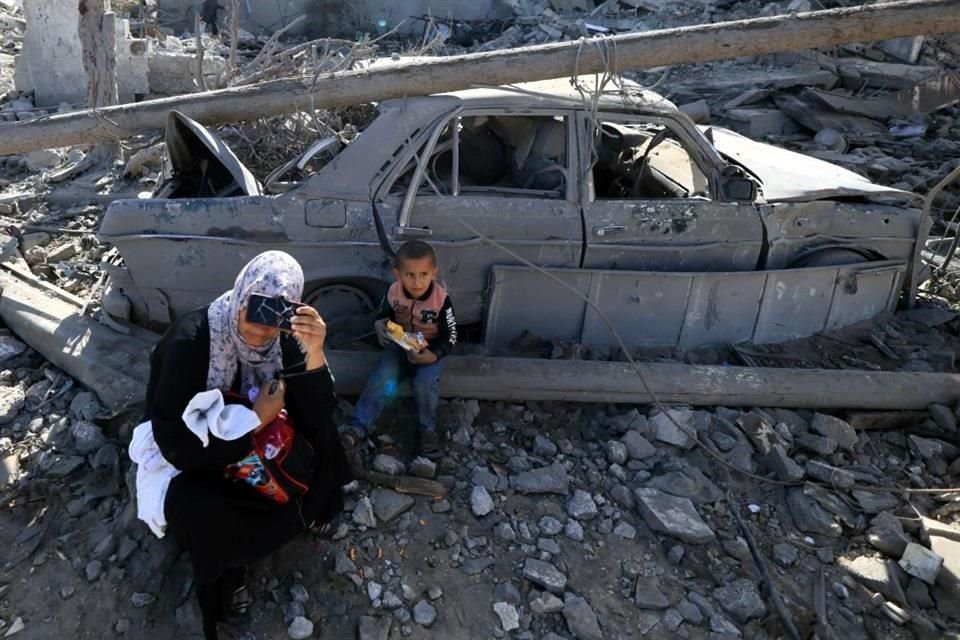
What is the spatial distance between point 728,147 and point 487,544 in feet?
11.9

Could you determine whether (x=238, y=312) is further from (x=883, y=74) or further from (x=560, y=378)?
(x=883, y=74)

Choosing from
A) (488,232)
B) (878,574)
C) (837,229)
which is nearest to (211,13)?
(488,232)

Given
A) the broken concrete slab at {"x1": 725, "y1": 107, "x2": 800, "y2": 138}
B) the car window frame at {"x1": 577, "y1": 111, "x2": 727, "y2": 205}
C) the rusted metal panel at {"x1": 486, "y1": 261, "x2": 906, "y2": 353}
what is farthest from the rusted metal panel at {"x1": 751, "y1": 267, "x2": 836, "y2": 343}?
the broken concrete slab at {"x1": 725, "y1": 107, "x2": 800, "y2": 138}

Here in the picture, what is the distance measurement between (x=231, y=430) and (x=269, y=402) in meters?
0.21

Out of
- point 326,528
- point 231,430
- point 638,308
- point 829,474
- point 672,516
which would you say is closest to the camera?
point 231,430

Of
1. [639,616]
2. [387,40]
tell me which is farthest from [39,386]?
[387,40]

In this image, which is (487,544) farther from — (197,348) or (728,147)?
(728,147)

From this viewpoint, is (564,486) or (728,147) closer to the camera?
(564,486)

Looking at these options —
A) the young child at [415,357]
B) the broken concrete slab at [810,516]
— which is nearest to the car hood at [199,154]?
the young child at [415,357]

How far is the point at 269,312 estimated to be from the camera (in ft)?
8.45

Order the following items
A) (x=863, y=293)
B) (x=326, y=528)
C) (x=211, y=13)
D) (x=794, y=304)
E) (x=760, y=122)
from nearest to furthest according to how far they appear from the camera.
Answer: (x=326, y=528)
(x=794, y=304)
(x=863, y=293)
(x=760, y=122)
(x=211, y=13)

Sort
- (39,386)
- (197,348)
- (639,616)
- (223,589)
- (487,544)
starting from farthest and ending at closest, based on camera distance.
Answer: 1. (39,386)
2. (487,544)
3. (639,616)
4. (223,589)
5. (197,348)

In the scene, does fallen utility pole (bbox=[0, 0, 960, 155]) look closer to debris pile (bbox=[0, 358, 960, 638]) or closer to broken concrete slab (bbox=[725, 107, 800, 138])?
debris pile (bbox=[0, 358, 960, 638])

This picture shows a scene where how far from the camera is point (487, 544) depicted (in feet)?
10.9
